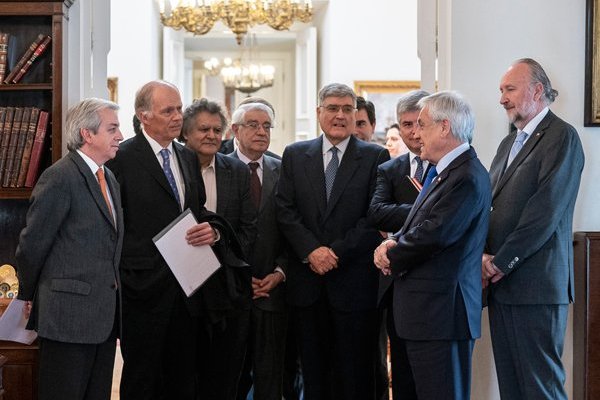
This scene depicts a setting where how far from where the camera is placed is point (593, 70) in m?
4.68

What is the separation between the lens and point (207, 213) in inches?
175

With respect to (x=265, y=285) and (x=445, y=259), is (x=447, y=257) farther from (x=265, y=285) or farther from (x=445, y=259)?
(x=265, y=285)

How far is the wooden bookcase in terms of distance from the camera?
14.3 feet

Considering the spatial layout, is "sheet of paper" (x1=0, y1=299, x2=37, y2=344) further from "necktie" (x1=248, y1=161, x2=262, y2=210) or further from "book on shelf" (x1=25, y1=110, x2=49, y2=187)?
"necktie" (x1=248, y1=161, x2=262, y2=210)

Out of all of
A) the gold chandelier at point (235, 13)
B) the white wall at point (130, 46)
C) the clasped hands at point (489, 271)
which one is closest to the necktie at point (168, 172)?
the clasped hands at point (489, 271)

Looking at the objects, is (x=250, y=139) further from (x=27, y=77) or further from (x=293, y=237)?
(x=27, y=77)

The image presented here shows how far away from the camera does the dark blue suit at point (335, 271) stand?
14.6ft

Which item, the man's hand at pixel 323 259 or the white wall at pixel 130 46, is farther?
the white wall at pixel 130 46

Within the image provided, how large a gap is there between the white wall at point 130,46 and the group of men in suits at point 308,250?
22.8 ft


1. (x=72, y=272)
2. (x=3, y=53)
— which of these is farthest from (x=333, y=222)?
(x=3, y=53)

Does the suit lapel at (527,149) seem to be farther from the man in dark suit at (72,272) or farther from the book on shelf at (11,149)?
the book on shelf at (11,149)

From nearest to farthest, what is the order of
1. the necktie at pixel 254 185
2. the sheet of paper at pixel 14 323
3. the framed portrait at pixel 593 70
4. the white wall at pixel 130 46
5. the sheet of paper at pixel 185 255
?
the sheet of paper at pixel 14 323 → the sheet of paper at pixel 185 255 → the framed portrait at pixel 593 70 → the necktie at pixel 254 185 → the white wall at pixel 130 46

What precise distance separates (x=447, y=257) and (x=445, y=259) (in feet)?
0.04

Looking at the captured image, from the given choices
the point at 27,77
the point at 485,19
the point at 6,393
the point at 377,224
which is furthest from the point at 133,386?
the point at 485,19
